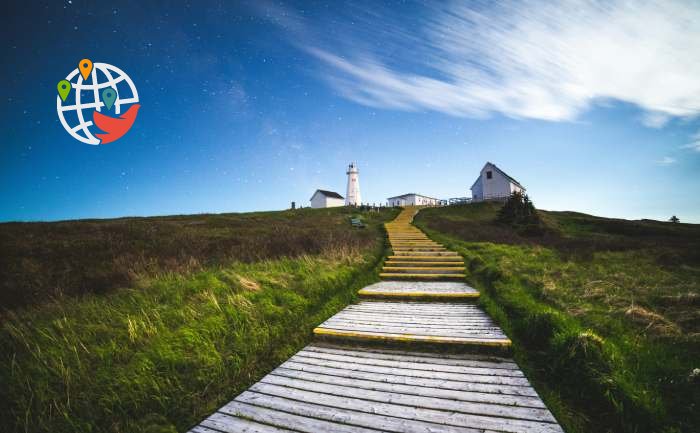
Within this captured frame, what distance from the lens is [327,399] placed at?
2.90 m

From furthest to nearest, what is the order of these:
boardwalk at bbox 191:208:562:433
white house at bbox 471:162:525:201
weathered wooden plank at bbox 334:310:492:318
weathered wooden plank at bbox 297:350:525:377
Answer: white house at bbox 471:162:525:201
weathered wooden plank at bbox 334:310:492:318
weathered wooden plank at bbox 297:350:525:377
boardwalk at bbox 191:208:562:433

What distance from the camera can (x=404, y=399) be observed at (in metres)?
2.87

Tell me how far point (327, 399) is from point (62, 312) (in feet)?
18.3

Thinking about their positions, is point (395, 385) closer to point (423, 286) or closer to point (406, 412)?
point (406, 412)

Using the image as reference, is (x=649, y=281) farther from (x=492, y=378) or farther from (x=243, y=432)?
(x=243, y=432)

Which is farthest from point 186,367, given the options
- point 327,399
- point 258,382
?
point 327,399

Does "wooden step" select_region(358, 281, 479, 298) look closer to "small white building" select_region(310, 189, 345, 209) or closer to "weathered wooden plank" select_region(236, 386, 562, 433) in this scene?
"weathered wooden plank" select_region(236, 386, 562, 433)

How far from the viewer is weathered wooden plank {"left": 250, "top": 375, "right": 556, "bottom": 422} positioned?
261 centimetres

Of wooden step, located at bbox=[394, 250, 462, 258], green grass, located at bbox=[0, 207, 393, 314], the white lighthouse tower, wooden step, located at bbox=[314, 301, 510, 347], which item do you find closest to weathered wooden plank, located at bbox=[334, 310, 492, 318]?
wooden step, located at bbox=[314, 301, 510, 347]

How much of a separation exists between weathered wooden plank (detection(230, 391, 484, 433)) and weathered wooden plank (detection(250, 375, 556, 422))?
0.51 ft

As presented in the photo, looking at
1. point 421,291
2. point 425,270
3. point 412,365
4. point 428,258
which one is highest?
point 428,258

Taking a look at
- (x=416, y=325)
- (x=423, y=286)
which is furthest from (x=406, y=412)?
(x=423, y=286)

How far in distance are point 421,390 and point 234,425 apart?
1910 millimetres

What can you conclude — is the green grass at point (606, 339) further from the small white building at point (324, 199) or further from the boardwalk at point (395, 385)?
the small white building at point (324, 199)
